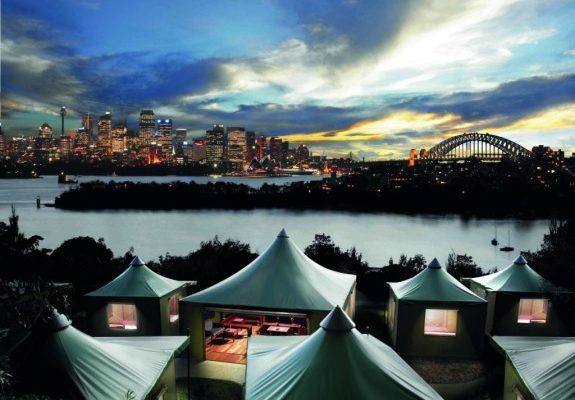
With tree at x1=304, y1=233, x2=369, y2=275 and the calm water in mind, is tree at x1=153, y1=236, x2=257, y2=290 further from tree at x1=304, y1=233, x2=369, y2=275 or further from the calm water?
the calm water

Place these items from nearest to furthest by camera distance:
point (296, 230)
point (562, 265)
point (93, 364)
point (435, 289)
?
point (93, 364) < point (435, 289) < point (562, 265) < point (296, 230)

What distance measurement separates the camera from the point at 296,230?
40.8 metres

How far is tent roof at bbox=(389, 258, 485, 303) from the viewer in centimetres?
849

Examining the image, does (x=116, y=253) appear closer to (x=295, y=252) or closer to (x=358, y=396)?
(x=295, y=252)

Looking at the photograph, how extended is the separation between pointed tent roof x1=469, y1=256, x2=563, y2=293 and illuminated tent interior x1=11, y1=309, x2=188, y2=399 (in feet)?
24.1

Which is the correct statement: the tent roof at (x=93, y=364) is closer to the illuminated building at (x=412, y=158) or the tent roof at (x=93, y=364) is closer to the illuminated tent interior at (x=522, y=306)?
the illuminated tent interior at (x=522, y=306)

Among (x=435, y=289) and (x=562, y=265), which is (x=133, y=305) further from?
(x=562, y=265)

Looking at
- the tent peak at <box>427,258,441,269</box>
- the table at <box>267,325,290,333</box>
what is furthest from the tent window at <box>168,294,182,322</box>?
the tent peak at <box>427,258,441,269</box>

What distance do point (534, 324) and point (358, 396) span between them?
6.87m

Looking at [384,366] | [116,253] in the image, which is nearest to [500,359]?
[384,366]

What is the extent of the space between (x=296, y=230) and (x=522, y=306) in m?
31.8

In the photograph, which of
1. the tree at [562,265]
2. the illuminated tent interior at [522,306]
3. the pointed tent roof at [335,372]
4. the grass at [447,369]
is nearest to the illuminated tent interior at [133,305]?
the pointed tent roof at [335,372]

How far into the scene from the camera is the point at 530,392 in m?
4.39

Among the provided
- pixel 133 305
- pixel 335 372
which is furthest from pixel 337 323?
pixel 133 305
